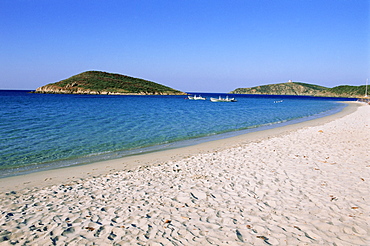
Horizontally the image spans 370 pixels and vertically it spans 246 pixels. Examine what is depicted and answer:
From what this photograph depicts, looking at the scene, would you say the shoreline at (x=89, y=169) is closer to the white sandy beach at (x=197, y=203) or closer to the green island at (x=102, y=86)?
the white sandy beach at (x=197, y=203)

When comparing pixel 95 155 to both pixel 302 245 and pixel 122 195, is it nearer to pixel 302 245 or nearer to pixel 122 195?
pixel 122 195

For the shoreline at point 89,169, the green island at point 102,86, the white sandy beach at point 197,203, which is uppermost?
the green island at point 102,86

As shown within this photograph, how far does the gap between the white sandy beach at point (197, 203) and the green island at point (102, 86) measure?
5350 inches

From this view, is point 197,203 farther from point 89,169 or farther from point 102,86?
point 102,86

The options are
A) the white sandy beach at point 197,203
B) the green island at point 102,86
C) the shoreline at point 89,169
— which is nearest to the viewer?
the white sandy beach at point 197,203

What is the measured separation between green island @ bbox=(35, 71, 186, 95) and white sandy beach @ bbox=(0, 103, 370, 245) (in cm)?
13589

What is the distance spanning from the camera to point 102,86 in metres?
142

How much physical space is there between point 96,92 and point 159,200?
5501 inches

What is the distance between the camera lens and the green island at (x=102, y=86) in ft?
446

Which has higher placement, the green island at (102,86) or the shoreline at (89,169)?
the green island at (102,86)

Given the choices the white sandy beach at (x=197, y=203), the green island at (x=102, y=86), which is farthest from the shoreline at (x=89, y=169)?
the green island at (x=102, y=86)

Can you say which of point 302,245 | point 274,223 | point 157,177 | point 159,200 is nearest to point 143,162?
point 157,177

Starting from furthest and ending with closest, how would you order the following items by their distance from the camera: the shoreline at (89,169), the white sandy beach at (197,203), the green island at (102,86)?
the green island at (102,86), the shoreline at (89,169), the white sandy beach at (197,203)

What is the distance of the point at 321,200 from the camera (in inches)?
219
